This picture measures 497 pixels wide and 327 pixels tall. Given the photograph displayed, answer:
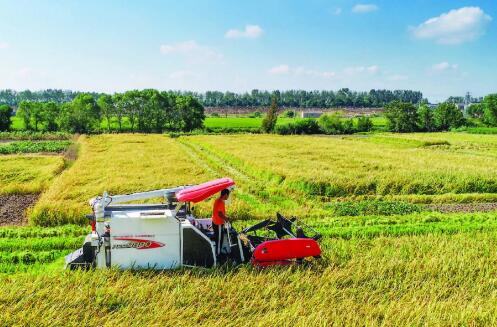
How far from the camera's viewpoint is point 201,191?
7.54 metres

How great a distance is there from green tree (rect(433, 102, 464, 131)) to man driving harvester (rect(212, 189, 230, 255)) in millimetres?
83265

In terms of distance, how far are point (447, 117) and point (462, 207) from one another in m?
73.2

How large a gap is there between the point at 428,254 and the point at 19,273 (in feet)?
27.1

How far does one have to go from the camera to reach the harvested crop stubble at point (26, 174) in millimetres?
18688

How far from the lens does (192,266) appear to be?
7.73 meters

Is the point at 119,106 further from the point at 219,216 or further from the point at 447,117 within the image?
the point at 219,216

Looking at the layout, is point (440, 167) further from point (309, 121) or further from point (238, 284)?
point (309, 121)

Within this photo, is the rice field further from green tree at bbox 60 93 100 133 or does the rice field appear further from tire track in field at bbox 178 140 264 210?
green tree at bbox 60 93 100 133

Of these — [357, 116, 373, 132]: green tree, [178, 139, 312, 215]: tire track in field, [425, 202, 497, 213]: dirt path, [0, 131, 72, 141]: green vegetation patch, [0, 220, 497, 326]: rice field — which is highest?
[357, 116, 373, 132]: green tree

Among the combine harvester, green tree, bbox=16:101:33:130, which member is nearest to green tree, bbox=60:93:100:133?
green tree, bbox=16:101:33:130

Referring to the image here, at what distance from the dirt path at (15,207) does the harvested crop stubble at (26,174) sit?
0.65m

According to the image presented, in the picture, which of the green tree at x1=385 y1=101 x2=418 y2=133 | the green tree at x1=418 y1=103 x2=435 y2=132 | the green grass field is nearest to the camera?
the green grass field

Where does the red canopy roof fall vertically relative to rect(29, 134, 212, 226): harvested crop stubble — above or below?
above

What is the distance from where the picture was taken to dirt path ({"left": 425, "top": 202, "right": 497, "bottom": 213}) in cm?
1544
